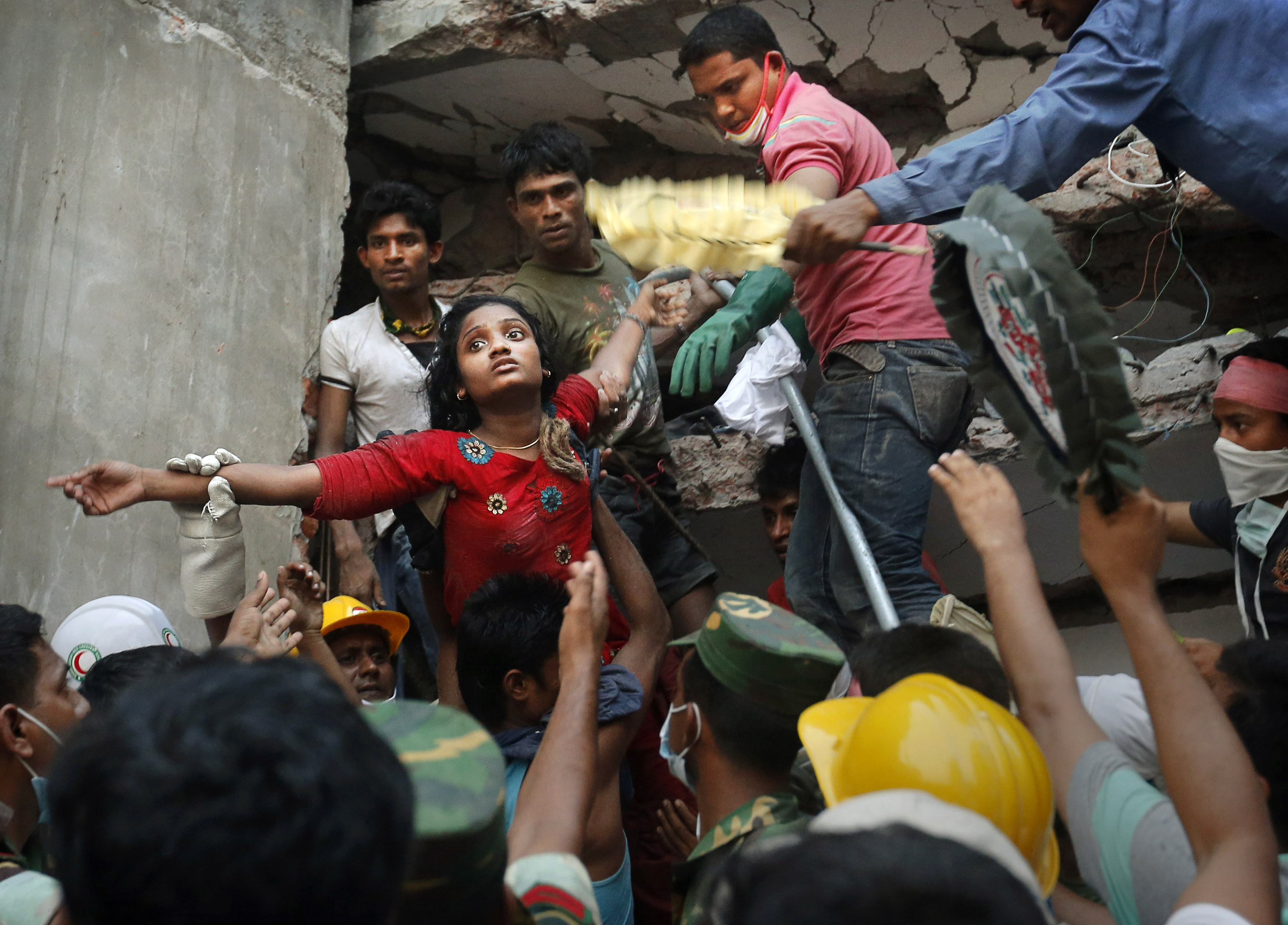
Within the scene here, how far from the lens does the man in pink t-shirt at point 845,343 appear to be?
2.92 meters

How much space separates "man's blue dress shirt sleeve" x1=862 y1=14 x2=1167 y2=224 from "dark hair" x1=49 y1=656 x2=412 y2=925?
1.84 m

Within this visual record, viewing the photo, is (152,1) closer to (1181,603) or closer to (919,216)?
(919,216)

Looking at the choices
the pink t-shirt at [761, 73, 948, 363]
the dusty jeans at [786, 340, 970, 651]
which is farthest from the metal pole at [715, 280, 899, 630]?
the pink t-shirt at [761, 73, 948, 363]

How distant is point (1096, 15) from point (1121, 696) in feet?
4.77

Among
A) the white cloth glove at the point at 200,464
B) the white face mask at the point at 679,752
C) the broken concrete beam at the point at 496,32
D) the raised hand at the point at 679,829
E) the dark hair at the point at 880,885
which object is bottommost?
the raised hand at the point at 679,829

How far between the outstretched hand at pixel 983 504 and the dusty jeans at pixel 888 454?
38.6 inches

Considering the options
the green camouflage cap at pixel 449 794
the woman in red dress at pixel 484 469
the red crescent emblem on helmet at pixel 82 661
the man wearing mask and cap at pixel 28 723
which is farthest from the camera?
the red crescent emblem on helmet at pixel 82 661

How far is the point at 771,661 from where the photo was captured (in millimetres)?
1852

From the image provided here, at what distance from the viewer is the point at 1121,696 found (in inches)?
84.7

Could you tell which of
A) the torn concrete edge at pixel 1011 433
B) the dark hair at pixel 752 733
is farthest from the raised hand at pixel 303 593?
the torn concrete edge at pixel 1011 433

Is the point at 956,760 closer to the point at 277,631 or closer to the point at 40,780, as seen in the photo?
the point at 277,631

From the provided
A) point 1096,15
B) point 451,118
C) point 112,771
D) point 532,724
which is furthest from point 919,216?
point 451,118

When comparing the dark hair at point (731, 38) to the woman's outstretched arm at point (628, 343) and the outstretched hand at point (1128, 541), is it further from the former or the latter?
the outstretched hand at point (1128, 541)

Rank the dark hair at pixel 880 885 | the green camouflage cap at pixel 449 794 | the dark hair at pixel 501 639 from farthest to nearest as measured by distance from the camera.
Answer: the dark hair at pixel 501 639 < the green camouflage cap at pixel 449 794 < the dark hair at pixel 880 885
